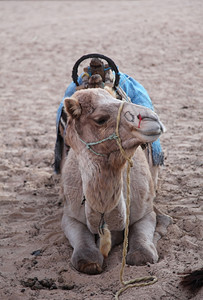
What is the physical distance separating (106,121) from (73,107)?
0.90ft

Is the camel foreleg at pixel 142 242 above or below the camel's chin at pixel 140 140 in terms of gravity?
A: below

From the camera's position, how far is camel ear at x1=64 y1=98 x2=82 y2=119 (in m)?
3.13

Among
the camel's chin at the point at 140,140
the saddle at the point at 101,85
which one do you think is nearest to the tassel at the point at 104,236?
the camel's chin at the point at 140,140

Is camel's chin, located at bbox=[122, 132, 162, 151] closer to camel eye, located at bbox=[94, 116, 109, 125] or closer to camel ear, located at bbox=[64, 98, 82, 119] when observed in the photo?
camel eye, located at bbox=[94, 116, 109, 125]

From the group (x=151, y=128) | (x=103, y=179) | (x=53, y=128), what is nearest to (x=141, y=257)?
(x=103, y=179)

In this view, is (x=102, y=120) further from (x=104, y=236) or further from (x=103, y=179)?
(x=104, y=236)

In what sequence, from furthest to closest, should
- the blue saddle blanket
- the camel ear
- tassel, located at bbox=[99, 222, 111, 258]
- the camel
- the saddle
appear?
the blue saddle blanket → the saddle → tassel, located at bbox=[99, 222, 111, 258] → the camel ear → the camel

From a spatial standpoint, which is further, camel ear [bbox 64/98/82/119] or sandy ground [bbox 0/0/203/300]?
sandy ground [bbox 0/0/203/300]

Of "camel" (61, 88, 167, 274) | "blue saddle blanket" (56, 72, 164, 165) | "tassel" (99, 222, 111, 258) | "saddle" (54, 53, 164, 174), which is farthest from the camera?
"blue saddle blanket" (56, 72, 164, 165)

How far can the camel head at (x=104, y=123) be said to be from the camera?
2779 millimetres

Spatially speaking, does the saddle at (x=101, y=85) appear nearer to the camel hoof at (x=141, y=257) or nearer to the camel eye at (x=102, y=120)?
the camel eye at (x=102, y=120)

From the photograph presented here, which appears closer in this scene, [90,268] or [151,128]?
[151,128]

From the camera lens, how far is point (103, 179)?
10.3 ft

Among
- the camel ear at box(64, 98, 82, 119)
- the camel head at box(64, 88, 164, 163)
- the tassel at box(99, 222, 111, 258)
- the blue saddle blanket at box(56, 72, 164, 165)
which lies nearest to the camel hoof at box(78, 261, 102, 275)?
the tassel at box(99, 222, 111, 258)
